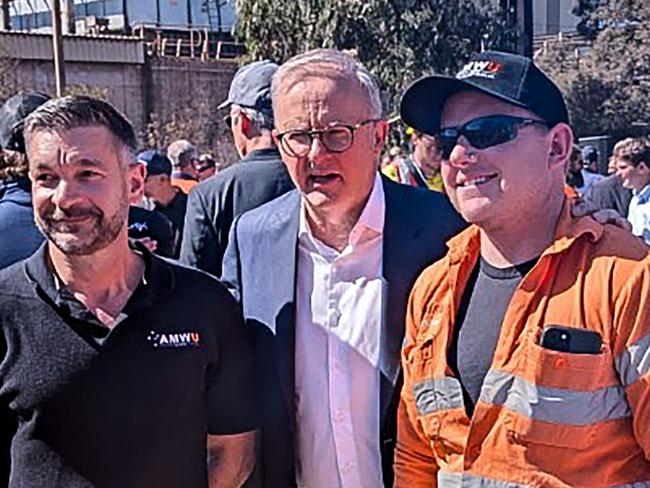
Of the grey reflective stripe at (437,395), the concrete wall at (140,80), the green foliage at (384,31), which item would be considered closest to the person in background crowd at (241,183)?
the grey reflective stripe at (437,395)

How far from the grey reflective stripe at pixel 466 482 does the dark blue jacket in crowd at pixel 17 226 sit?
1639 mm

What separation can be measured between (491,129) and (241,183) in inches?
72.0

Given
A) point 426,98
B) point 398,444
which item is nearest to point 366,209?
point 426,98

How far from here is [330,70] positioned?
2.61 m

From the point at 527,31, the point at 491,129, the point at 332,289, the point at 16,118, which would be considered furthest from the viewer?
the point at 527,31

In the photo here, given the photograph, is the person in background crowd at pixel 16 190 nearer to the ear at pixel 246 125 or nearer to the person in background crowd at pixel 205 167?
the ear at pixel 246 125

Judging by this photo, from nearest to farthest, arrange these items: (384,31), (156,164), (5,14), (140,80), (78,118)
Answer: (78,118) < (156,164) < (384,31) < (140,80) < (5,14)

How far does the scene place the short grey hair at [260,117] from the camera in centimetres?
410

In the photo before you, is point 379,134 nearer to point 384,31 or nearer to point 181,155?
point 181,155

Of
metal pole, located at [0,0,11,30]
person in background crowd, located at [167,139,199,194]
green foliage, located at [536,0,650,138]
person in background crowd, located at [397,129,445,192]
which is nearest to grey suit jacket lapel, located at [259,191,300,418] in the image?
person in background crowd, located at [397,129,445,192]

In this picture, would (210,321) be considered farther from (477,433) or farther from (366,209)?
(477,433)

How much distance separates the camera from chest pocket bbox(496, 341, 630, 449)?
2.05m

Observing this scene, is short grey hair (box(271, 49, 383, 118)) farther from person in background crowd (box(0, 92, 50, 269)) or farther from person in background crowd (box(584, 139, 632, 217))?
person in background crowd (box(584, 139, 632, 217))

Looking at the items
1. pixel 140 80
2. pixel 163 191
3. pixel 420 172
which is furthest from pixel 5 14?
pixel 420 172
